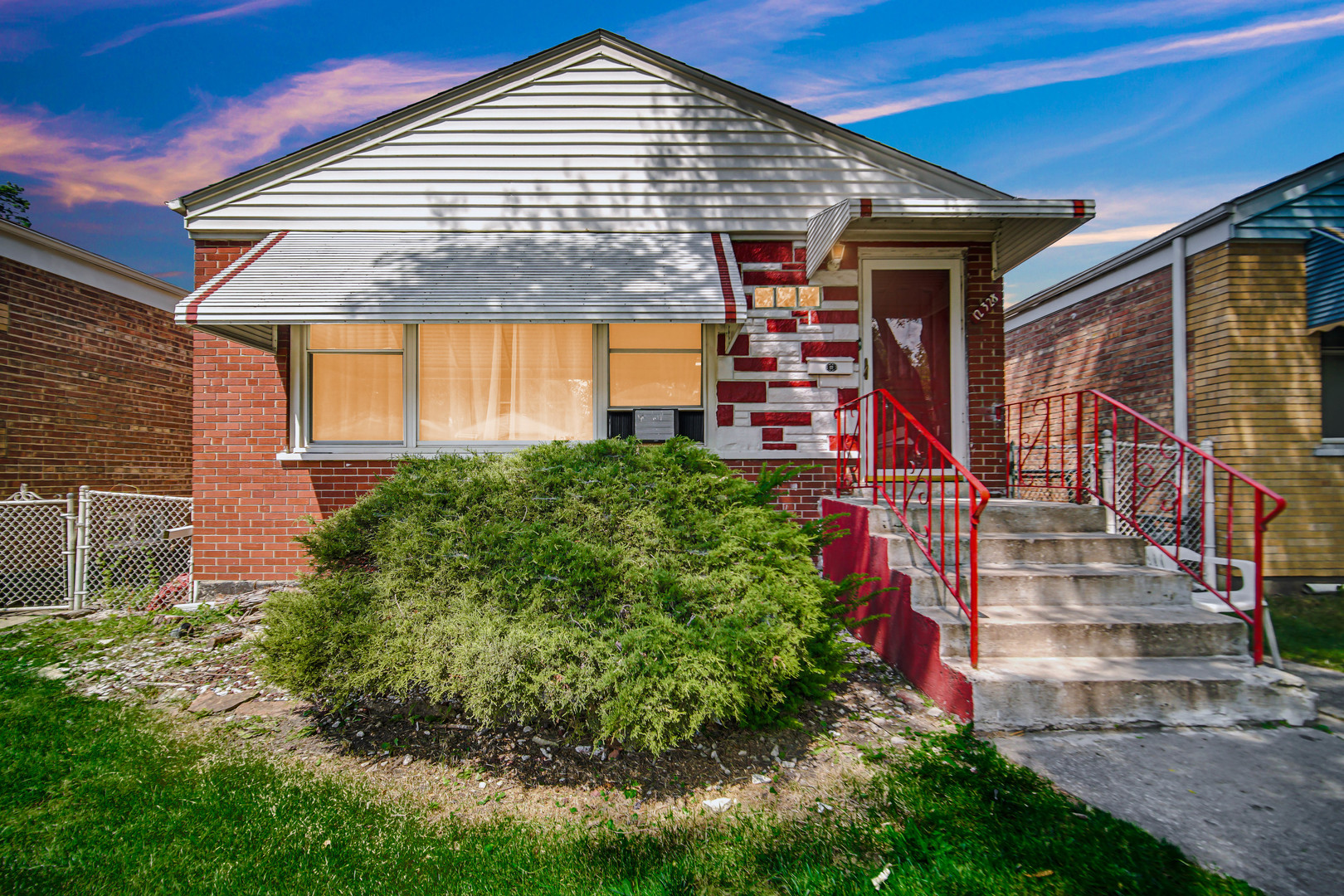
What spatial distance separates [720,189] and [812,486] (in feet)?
11.3

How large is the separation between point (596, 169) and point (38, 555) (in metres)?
7.70

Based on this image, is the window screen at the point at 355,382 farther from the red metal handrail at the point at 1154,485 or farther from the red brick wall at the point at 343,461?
the red metal handrail at the point at 1154,485

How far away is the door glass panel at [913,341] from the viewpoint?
626 centimetres

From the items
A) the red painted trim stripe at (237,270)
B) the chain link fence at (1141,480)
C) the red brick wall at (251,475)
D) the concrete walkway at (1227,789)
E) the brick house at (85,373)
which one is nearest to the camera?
the concrete walkway at (1227,789)

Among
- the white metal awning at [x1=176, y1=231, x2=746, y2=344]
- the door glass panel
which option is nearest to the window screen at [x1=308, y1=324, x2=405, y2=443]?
the white metal awning at [x1=176, y1=231, x2=746, y2=344]

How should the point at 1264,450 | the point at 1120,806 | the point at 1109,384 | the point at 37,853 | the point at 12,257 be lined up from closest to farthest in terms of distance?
the point at 37,853 → the point at 1120,806 → the point at 1264,450 → the point at 12,257 → the point at 1109,384

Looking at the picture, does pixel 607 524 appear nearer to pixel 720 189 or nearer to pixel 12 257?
pixel 720 189

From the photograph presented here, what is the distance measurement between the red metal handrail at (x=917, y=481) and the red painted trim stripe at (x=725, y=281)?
4.64ft

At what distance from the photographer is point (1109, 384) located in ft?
29.9

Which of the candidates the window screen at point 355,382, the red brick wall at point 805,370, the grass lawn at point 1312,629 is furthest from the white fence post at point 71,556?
the grass lawn at point 1312,629

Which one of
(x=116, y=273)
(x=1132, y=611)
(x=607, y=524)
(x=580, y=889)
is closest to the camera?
(x=580, y=889)

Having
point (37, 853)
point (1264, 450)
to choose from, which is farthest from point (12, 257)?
point (1264, 450)

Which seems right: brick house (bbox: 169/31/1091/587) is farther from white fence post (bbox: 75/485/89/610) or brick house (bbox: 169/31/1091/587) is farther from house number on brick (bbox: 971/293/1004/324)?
white fence post (bbox: 75/485/89/610)

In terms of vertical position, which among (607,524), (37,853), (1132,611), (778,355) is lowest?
(37,853)
